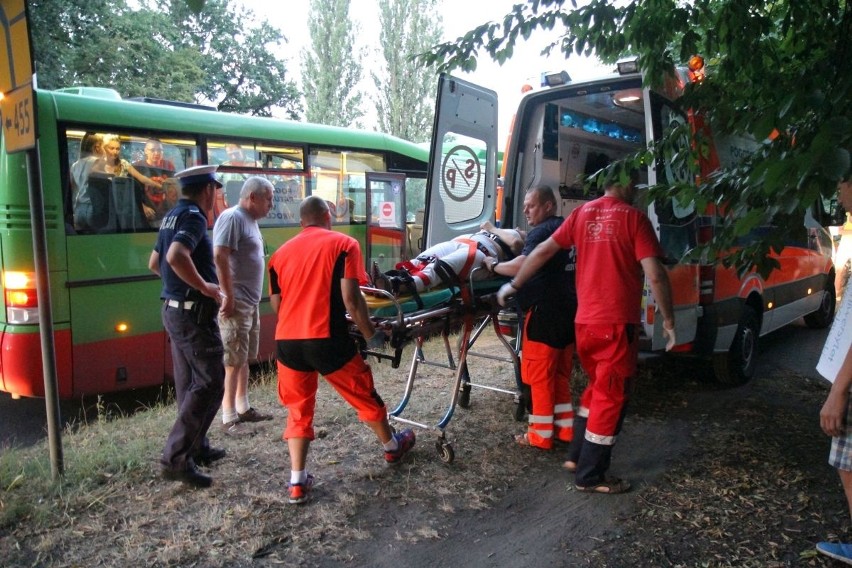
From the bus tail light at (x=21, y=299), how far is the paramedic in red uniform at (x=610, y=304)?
411 centimetres

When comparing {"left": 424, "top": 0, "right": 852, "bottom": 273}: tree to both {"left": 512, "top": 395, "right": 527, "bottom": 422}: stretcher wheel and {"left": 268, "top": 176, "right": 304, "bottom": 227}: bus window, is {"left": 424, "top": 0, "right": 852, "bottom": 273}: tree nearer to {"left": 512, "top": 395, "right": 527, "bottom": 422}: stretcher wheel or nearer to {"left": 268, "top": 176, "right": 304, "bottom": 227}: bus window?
{"left": 512, "top": 395, "right": 527, "bottom": 422}: stretcher wheel

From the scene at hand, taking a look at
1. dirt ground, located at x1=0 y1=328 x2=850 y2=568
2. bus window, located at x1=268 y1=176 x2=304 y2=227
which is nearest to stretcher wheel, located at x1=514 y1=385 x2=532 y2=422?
dirt ground, located at x1=0 y1=328 x2=850 y2=568

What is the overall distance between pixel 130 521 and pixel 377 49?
30541mm

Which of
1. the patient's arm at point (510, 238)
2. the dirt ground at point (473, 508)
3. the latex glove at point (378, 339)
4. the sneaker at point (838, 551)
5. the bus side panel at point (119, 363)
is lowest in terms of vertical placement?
the dirt ground at point (473, 508)

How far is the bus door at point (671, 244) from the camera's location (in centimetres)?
464

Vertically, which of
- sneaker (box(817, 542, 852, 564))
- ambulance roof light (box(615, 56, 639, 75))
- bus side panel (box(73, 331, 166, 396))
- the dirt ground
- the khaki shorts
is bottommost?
the dirt ground

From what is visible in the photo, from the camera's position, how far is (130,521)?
3193 millimetres

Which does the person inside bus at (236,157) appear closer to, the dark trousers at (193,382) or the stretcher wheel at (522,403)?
the dark trousers at (193,382)

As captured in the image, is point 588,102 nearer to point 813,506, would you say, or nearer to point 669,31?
point 669,31

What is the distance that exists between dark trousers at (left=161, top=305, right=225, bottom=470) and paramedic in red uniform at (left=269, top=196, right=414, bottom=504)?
0.42 metres

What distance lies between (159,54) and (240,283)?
15.2 m

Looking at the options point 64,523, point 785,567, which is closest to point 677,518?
point 785,567

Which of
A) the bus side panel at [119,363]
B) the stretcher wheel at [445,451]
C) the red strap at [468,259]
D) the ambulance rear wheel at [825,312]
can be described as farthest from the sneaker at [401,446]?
the ambulance rear wheel at [825,312]

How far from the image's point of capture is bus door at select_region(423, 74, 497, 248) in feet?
17.1
